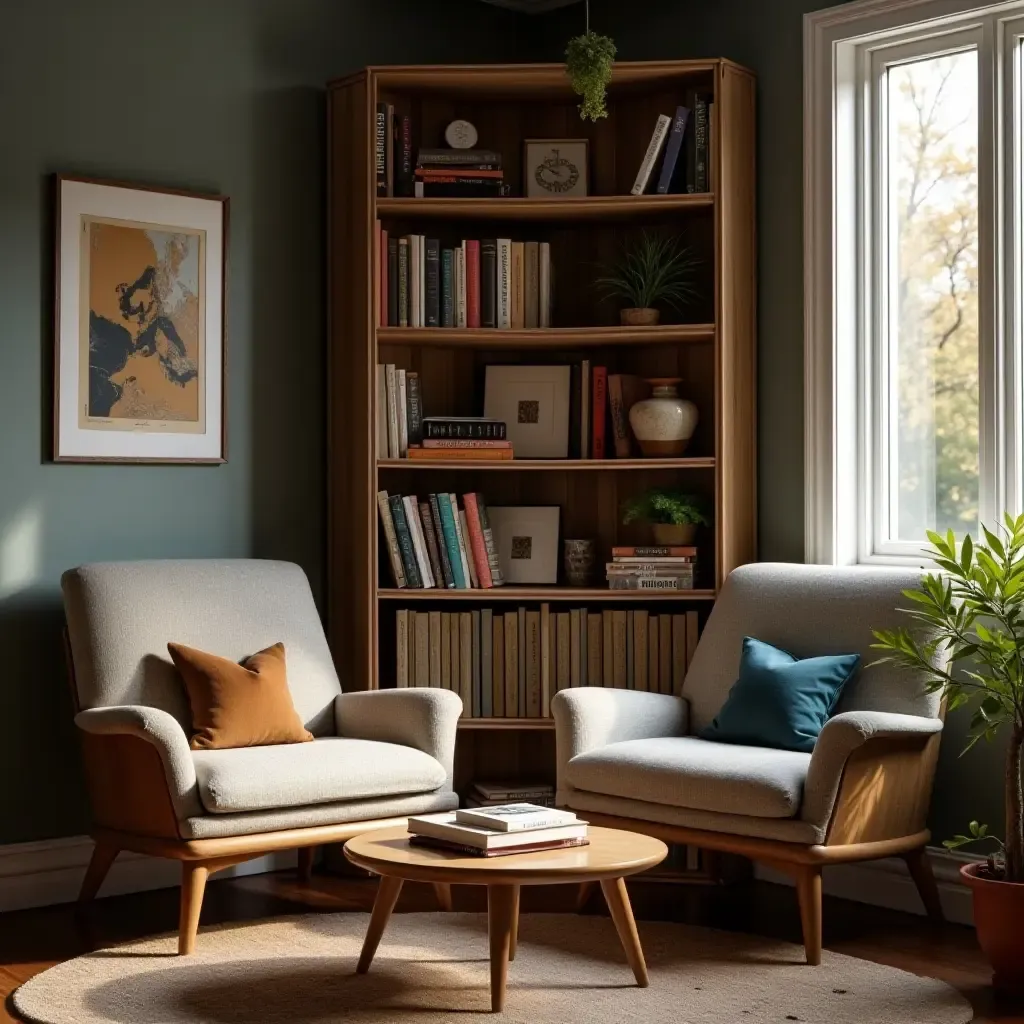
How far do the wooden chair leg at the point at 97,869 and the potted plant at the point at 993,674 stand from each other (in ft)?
6.58

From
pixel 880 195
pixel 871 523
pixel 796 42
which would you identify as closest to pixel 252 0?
pixel 796 42

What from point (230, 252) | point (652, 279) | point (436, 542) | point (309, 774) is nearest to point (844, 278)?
point (652, 279)

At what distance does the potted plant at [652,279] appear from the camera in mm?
4512

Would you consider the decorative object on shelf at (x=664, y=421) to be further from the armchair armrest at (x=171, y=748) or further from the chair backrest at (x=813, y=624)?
the armchair armrest at (x=171, y=748)

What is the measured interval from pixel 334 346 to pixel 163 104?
0.87 m

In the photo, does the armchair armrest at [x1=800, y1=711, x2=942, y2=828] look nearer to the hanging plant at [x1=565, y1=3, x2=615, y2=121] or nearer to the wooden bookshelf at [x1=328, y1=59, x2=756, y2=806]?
the wooden bookshelf at [x1=328, y1=59, x2=756, y2=806]

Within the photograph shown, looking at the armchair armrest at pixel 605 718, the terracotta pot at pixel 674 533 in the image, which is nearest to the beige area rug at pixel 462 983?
the armchair armrest at pixel 605 718

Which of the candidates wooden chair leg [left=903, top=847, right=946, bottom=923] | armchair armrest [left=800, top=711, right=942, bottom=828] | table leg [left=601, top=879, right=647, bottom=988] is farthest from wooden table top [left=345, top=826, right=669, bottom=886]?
wooden chair leg [left=903, top=847, right=946, bottom=923]

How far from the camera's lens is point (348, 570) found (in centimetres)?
456

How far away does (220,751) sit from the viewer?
12.2 feet

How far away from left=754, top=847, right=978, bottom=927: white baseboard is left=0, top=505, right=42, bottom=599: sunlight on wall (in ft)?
7.58

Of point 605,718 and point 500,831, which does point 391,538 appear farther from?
point 500,831

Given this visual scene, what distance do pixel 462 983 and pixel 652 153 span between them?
2460 mm

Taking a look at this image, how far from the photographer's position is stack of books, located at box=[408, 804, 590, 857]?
9.89 feet
